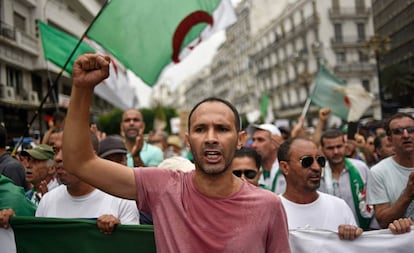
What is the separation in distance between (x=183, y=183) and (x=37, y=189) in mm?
2258

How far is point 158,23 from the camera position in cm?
608

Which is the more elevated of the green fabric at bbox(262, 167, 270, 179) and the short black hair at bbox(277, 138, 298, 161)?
the short black hair at bbox(277, 138, 298, 161)

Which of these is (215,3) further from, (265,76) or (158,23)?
(265,76)

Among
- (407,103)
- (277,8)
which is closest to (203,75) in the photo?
(277,8)

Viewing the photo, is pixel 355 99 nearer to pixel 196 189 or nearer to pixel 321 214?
pixel 321 214

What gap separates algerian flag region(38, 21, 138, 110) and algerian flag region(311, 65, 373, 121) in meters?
4.36

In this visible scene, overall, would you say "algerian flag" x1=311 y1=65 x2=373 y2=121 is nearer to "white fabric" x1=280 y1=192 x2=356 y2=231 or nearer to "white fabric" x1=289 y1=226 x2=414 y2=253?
"white fabric" x1=280 y1=192 x2=356 y2=231

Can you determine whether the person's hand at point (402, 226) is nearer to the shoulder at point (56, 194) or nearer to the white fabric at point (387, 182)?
the white fabric at point (387, 182)

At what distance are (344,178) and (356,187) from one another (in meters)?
0.21

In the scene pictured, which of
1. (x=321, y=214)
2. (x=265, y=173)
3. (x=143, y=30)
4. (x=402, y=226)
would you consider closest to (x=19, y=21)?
(x=143, y=30)

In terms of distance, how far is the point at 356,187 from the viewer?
14.5 feet

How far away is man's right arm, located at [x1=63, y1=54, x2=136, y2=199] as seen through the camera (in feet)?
6.59

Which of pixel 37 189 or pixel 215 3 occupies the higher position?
pixel 215 3

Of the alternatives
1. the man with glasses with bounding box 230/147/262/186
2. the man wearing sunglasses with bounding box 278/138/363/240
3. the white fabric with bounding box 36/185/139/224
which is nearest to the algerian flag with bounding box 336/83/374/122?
the man with glasses with bounding box 230/147/262/186
